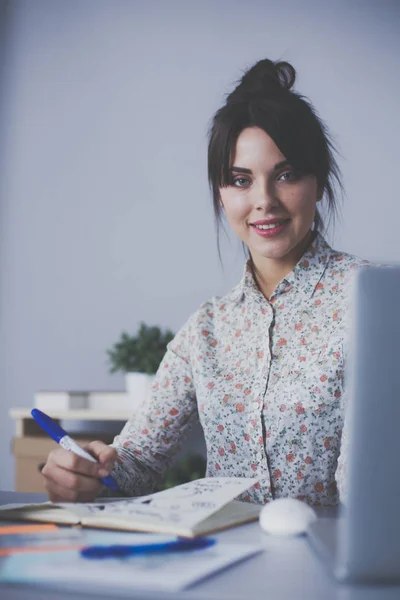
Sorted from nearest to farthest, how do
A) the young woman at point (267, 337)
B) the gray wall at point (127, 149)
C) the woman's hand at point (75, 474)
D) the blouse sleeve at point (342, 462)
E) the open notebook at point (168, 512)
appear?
the open notebook at point (168, 512) < the woman's hand at point (75, 474) < the blouse sleeve at point (342, 462) < the young woman at point (267, 337) < the gray wall at point (127, 149)

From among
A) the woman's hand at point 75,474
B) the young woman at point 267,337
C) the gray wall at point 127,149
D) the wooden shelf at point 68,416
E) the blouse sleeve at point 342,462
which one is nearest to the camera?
the woman's hand at point 75,474

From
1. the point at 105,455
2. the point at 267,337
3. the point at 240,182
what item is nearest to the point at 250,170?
the point at 240,182

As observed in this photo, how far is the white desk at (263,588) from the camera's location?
495mm

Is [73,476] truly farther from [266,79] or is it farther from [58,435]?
[266,79]

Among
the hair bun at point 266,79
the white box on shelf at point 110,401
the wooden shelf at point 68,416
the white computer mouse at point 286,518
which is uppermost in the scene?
the hair bun at point 266,79

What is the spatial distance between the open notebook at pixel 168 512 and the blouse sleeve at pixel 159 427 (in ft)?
1.01

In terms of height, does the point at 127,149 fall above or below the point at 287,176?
above

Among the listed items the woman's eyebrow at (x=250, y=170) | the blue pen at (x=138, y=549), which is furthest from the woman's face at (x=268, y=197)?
the blue pen at (x=138, y=549)

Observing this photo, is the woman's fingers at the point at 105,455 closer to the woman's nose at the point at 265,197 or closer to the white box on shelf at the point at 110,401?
the woman's nose at the point at 265,197

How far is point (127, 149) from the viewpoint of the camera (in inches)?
114

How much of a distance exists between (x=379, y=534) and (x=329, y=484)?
725 millimetres

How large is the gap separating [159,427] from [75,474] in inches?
13.5

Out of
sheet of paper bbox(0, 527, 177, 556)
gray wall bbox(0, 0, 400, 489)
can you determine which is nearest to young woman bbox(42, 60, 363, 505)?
sheet of paper bbox(0, 527, 177, 556)

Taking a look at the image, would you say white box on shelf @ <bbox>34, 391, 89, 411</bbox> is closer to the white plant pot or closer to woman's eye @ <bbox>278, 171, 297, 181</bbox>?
the white plant pot
